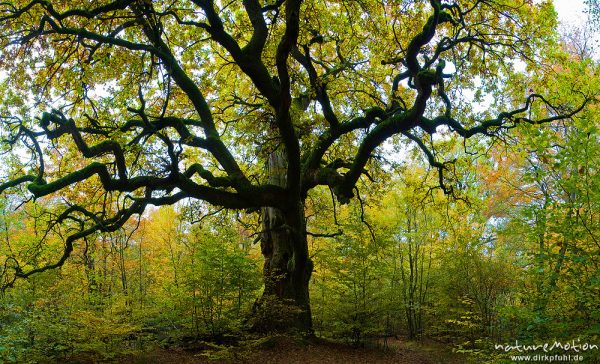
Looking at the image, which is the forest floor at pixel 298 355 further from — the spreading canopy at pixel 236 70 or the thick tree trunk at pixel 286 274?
the spreading canopy at pixel 236 70

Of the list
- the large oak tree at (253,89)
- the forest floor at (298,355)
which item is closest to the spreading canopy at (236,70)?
the large oak tree at (253,89)

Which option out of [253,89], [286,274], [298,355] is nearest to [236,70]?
[253,89]

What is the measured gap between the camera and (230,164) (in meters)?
7.76

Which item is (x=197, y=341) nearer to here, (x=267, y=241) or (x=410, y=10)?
(x=267, y=241)

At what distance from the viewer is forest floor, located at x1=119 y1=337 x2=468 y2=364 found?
25.3 feet

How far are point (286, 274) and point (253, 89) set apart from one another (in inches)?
186

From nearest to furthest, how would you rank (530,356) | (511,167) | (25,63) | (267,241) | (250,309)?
1. (530,356)
2. (25,63)
3. (250,309)
4. (267,241)
5. (511,167)

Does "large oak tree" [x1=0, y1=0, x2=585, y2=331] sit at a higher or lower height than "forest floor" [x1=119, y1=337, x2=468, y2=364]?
higher

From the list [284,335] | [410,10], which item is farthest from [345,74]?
[284,335]

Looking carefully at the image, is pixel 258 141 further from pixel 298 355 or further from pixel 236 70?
pixel 298 355

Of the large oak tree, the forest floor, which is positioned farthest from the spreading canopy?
the forest floor

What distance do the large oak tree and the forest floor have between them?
690 millimetres

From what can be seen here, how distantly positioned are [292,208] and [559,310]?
5.50 m

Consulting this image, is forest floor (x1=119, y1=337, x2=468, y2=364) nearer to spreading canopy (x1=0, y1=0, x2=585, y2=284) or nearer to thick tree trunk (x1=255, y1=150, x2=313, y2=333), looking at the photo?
thick tree trunk (x1=255, y1=150, x2=313, y2=333)
